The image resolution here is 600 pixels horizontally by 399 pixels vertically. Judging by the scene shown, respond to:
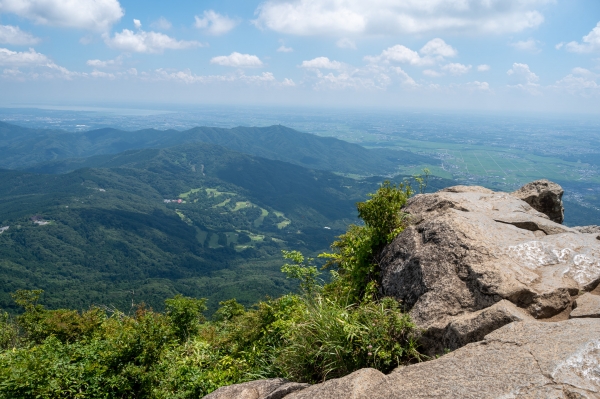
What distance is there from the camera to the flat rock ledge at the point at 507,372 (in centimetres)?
362

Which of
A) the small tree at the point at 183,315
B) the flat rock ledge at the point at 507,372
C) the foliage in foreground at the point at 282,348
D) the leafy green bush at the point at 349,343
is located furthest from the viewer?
the small tree at the point at 183,315

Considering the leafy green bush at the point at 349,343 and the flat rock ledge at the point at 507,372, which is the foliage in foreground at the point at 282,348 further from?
the flat rock ledge at the point at 507,372

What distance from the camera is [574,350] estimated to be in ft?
Result: 12.9

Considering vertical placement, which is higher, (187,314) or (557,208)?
(557,208)

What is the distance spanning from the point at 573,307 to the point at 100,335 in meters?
16.3

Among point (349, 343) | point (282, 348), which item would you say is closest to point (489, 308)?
point (349, 343)

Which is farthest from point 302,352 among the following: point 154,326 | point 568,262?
point 154,326

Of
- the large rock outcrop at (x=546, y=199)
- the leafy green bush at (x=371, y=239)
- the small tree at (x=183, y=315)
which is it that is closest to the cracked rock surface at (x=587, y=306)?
the leafy green bush at (x=371, y=239)

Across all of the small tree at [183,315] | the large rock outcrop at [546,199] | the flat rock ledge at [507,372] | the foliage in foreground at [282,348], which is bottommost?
the small tree at [183,315]

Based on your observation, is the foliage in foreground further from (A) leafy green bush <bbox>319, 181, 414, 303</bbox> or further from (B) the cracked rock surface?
(B) the cracked rock surface

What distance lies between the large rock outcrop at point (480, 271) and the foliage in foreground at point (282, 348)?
0.51 metres

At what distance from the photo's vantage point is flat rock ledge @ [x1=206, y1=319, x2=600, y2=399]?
362cm

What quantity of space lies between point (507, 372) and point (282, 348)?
13.9 feet

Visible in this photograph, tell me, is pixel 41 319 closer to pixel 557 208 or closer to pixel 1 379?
pixel 1 379
